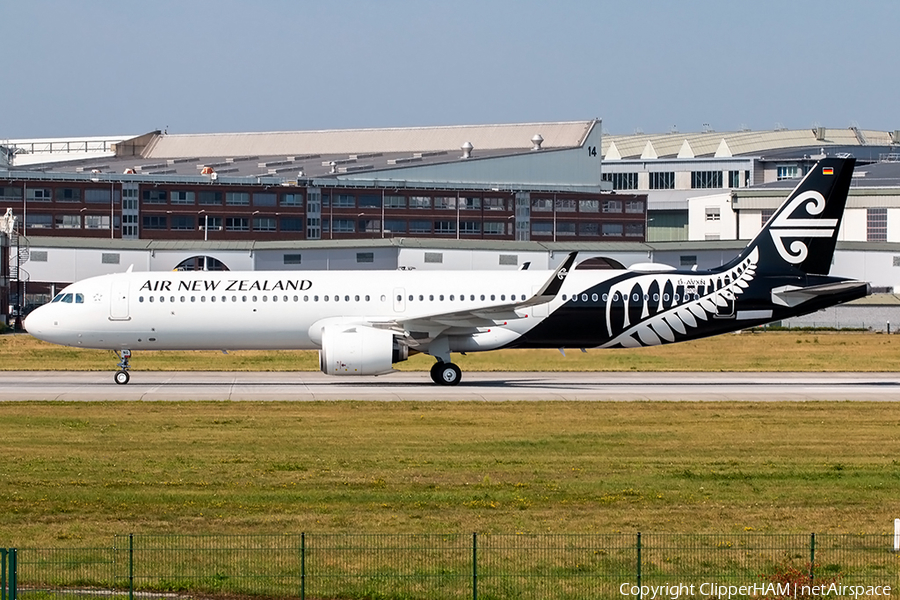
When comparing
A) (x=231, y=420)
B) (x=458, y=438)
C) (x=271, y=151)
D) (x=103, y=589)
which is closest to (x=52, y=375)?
(x=231, y=420)

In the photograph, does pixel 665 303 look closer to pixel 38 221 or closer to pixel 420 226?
pixel 420 226

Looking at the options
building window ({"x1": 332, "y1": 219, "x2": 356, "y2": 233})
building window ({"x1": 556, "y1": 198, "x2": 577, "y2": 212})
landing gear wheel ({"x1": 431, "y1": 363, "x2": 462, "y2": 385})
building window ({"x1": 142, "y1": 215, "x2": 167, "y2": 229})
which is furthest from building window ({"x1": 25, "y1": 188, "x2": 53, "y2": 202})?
landing gear wheel ({"x1": 431, "y1": 363, "x2": 462, "y2": 385})

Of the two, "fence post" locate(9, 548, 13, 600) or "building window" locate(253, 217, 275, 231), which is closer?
"fence post" locate(9, 548, 13, 600)

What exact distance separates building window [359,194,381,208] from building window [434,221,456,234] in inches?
277

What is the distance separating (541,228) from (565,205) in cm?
479

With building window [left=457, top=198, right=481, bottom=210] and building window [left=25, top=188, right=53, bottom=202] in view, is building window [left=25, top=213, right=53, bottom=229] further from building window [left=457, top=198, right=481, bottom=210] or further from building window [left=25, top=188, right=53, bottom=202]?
building window [left=457, top=198, right=481, bottom=210]

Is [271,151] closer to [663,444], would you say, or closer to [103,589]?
[663,444]

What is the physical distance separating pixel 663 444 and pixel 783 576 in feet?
48.2

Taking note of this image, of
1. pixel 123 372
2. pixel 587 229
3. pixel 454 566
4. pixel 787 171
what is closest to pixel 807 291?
pixel 123 372

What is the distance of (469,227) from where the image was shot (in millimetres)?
142500

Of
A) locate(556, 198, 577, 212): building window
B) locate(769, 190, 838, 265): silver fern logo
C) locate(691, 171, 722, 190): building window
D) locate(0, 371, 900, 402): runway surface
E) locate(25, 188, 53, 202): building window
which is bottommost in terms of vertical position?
locate(0, 371, 900, 402): runway surface

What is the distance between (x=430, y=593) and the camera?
56.0 feet

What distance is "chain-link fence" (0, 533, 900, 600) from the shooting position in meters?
17.1

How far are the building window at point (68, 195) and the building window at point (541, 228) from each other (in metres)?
51.7
